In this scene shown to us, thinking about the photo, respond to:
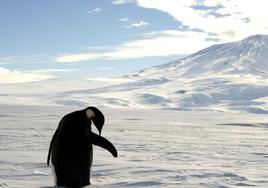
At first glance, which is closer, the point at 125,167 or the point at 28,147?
the point at 125,167

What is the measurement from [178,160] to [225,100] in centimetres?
11192

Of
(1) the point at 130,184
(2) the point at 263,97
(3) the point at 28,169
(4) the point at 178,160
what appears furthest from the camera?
(2) the point at 263,97

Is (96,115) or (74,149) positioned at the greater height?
(96,115)

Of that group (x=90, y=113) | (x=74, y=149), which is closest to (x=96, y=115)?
(x=90, y=113)

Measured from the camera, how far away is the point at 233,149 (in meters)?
Answer: 10.2

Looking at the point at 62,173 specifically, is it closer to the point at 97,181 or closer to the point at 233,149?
the point at 97,181

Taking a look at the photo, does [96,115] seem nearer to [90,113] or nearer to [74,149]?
[90,113]

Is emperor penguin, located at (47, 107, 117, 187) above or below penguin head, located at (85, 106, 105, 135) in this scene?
below

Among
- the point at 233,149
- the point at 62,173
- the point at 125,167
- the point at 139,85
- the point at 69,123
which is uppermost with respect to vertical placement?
the point at 69,123

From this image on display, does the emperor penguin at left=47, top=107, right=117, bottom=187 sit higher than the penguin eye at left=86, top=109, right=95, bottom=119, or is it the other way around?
the penguin eye at left=86, top=109, right=95, bottom=119

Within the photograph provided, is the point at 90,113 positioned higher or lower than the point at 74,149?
higher

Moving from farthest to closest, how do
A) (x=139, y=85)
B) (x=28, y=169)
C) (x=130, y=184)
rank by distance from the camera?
1. (x=139, y=85)
2. (x=28, y=169)
3. (x=130, y=184)

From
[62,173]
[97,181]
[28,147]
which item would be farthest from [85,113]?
[28,147]

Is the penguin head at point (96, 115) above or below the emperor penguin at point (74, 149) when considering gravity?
above
